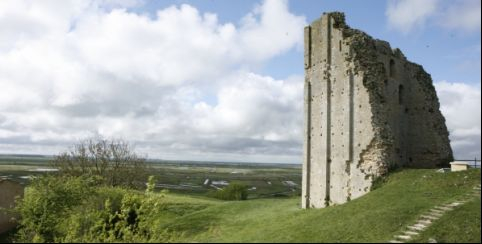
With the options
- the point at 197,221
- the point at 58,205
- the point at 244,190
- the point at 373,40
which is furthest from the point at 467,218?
the point at 244,190

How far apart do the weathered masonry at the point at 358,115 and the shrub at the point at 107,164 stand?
28697mm

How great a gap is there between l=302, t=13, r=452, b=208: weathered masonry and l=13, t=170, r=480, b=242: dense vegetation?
2.23m

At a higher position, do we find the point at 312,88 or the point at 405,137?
the point at 312,88

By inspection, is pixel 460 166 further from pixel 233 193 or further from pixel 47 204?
pixel 233 193

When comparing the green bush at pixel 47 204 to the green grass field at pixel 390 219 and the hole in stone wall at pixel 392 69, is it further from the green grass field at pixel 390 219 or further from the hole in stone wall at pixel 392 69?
the hole in stone wall at pixel 392 69

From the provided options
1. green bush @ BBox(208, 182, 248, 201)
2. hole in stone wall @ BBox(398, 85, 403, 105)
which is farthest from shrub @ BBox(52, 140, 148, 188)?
hole in stone wall @ BBox(398, 85, 403, 105)

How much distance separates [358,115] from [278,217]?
25.8 ft

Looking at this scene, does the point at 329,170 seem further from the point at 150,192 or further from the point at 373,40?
the point at 150,192

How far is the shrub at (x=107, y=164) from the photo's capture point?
174 feet

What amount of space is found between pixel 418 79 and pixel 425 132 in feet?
12.4

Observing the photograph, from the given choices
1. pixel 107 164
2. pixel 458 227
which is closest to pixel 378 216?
pixel 458 227

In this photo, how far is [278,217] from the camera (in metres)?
25.0

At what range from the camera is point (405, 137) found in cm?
3025

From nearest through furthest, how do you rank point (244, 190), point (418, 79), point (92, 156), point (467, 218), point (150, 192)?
point (467, 218), point (150, 192), point (418, 79), point (92, 156), point (244, 190)
